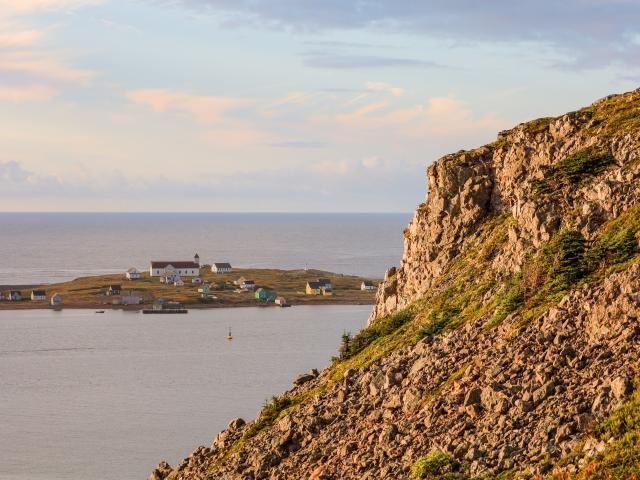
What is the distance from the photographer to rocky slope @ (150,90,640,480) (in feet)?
76.4

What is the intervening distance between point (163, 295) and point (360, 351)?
162m

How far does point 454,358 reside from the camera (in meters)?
29.9

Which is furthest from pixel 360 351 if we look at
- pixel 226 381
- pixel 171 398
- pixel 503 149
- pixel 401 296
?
pixel 226 381

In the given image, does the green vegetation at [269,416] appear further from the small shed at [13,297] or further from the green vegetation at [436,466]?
the small shed at [13,297]

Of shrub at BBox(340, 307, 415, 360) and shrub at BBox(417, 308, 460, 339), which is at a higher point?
shrub at BBox(417, 308, 460, 339)

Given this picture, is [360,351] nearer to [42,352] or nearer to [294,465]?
[294,465]

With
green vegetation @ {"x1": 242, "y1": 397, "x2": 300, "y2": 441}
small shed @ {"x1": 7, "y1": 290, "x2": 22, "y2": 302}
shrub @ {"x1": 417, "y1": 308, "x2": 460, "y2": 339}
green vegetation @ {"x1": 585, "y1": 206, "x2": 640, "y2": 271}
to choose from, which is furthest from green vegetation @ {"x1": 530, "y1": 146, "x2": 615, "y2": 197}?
small shed @ {"x1": 7, "y1": 290, "x2": 22, "y2": 302}

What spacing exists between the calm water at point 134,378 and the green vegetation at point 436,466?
47.9 m

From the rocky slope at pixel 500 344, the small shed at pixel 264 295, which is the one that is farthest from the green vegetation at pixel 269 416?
the small shed at pixel 264 295

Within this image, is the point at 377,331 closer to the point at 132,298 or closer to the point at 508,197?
the point at 508,197

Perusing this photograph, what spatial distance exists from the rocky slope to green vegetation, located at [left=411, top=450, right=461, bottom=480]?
45 mm

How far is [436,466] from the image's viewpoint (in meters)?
24.0

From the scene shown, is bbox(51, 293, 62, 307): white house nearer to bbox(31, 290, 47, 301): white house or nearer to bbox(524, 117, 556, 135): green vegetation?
bbox(31, 290, 47, 301): white house

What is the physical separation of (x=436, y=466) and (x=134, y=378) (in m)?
91.2
